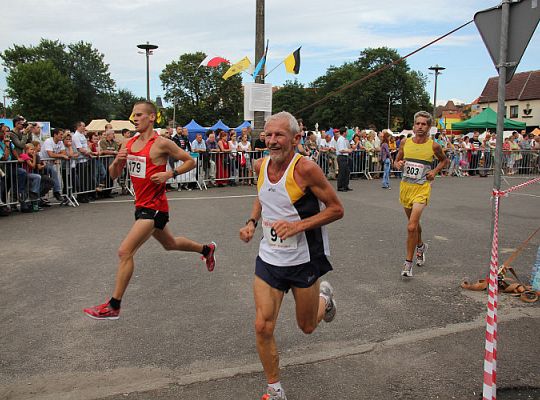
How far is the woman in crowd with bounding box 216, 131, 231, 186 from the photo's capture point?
16.1 metres

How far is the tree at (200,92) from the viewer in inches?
3007

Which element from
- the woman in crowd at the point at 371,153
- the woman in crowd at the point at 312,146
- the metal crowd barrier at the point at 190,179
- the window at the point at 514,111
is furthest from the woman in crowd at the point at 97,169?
the window at the point at 514,111

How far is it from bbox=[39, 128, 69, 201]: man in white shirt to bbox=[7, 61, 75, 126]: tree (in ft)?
179

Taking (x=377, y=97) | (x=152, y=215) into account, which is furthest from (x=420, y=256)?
(x=377, y=97)

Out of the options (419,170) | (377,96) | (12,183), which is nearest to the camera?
(419,170)

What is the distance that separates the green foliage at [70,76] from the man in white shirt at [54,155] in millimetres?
54881

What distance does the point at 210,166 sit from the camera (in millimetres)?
15953

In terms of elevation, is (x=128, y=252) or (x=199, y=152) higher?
(x=199, y=152)

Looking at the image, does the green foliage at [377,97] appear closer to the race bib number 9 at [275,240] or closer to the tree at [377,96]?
the tree at [377,96]

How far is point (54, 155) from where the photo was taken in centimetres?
1148

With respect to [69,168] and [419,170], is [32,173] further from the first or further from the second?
[419,170]

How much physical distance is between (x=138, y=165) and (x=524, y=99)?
7263 cm

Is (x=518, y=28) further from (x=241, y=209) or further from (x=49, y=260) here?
(x=241, y=209)

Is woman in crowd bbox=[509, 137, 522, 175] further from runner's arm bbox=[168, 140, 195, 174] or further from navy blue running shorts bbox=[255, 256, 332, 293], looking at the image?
navy blue running shorts bbox=[255, 256, 332, 293]
